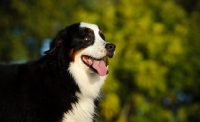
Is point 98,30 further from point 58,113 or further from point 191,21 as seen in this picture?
point 191,21

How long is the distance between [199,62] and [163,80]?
4.56 m

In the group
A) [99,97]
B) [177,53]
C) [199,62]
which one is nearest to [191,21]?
[199,62]

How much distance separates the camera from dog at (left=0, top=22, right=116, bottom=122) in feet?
28.6

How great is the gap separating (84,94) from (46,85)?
0.58 metres

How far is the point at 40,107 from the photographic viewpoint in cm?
869

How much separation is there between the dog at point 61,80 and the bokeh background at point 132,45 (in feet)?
53.8

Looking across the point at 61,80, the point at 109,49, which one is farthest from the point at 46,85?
→ the point at 109,49

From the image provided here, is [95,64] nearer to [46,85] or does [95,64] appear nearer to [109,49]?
[109,49]

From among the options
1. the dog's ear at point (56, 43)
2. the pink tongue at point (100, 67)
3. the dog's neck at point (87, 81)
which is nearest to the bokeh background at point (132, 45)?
the dog's neck at point (87, 81)

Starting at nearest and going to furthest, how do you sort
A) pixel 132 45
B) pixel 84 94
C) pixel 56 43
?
1. pixel 56 43
2. pixel 84 94
3. pixel 132 45

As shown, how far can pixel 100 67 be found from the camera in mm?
8961

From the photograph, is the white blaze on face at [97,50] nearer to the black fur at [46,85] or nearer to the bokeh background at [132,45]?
the black fur at [46,85]

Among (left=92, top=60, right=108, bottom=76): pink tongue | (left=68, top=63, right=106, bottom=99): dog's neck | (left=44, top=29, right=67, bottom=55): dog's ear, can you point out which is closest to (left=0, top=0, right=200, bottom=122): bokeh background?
(left=68, top=63, right=106, bottom=99): dog's neck

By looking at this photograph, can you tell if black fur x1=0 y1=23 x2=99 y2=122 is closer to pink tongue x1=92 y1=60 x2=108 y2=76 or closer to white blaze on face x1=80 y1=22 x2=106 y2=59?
white blaze on face x1=80 y1=22 x2=106 y2=59
